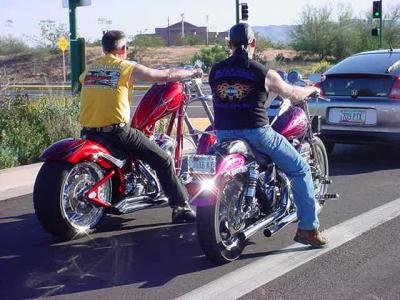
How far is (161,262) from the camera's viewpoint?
16.9 feet

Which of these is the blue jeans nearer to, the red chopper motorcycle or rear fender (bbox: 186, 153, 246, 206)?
rear fender (bbox: 186, 153, 246, 206)

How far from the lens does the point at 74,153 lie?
5.58 m

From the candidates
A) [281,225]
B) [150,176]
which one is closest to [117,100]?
[150,176]

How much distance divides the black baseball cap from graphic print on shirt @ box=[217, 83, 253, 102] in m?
0.32

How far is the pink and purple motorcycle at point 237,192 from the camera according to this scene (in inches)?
190

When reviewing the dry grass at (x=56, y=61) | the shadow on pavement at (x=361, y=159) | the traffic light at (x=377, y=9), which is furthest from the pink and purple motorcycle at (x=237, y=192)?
the dry grass at (x=56, y=61)

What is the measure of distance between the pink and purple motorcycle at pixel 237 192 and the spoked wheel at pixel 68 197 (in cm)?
99

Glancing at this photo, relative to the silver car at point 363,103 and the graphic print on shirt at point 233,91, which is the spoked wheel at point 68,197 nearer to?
the graphic print on shirt at point 233,91

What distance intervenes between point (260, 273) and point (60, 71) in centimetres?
4261

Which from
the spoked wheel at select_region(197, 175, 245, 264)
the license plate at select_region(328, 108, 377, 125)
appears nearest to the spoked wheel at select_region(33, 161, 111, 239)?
the spoked wheel at select_region(197, 175, 245, 264)

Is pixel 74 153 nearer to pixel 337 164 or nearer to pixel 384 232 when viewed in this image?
pixel 384 232

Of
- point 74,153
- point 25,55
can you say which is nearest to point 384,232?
point 74,153

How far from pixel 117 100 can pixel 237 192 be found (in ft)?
4.68

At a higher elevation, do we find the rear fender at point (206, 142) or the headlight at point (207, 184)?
the rear fender at point (206, 142)
